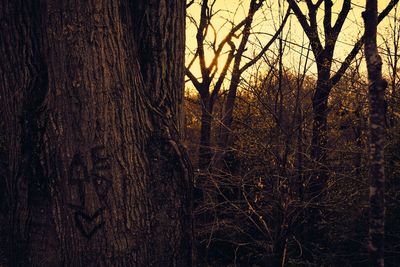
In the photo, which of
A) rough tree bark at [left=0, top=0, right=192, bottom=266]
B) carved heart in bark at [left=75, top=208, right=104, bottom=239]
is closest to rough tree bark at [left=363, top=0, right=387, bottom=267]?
rough tree bark at [left=0, top=0, right=192, bottom=266]

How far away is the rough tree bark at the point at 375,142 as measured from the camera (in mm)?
3234

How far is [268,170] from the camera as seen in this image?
5.12 meters

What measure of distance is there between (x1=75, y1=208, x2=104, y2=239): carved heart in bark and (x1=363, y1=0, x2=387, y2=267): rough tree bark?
7.78 feet

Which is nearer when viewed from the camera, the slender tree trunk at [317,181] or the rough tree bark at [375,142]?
the rough tree bark at [375,142]

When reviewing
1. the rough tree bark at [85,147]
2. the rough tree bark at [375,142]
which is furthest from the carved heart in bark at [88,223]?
the rough tree bark at [375,142]

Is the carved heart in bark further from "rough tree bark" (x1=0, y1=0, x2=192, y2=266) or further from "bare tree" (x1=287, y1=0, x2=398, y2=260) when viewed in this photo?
"bare tree" (x1=287, y1=0, x2=398, y2=260)

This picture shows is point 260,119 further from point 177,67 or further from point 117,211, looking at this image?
point 117,211

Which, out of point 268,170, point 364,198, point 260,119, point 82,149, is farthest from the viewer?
point 260,119

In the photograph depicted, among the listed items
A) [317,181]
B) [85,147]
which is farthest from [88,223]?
[317,181]

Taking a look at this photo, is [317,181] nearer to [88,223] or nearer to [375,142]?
[375,142]

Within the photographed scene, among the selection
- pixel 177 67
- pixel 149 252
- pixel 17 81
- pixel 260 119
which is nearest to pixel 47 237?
pixel 149 252

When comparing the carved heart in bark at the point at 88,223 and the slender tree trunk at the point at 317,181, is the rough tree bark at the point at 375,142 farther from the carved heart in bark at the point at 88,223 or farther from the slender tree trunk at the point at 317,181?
the carved heart in bark at the point at 88,223

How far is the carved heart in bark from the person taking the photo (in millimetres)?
2111

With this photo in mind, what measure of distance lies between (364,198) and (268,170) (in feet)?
5.37
